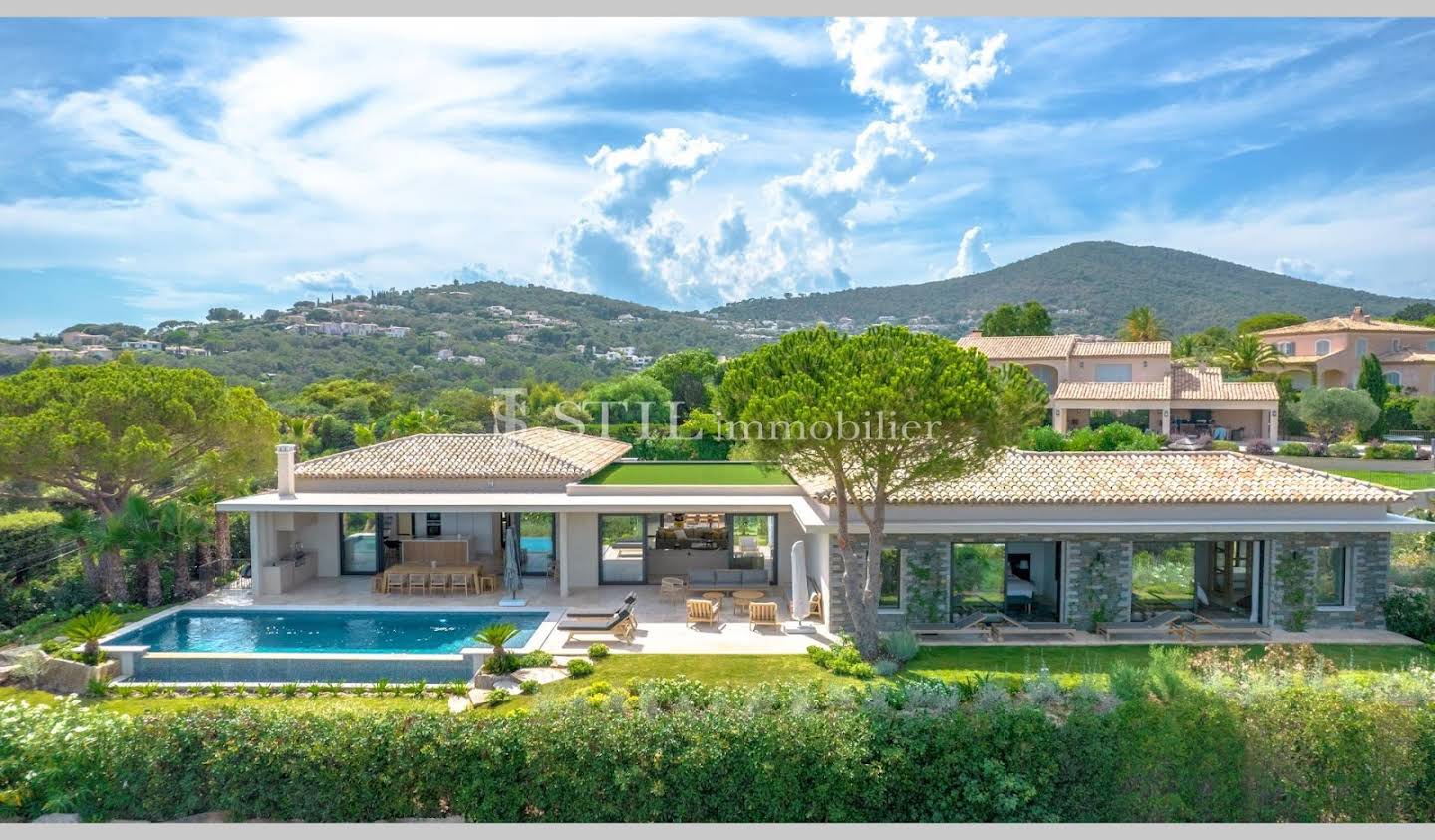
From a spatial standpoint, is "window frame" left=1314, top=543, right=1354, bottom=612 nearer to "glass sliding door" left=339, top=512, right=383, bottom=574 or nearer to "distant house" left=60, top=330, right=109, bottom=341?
"glass sliding door" left=339, top=512, right=383, bottom=574

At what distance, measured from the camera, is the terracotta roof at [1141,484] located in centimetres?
1753

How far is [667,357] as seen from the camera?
243ft

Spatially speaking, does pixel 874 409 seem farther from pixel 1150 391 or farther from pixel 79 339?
pixel 79 339

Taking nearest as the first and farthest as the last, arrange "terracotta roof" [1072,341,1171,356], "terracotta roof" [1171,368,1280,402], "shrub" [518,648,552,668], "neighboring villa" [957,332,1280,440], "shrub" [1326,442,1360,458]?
"shrub" [518,648,552,668] → "shrub" [1326,442,1360,458] → "terracotta roof" [1171,368,1280,402] → "neighboring villa" [957,332,1280,440] → "terracotta roof" [1072,341,1171,356]

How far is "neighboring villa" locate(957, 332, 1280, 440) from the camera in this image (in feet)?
169

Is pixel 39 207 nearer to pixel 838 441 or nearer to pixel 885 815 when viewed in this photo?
pixel 838 441

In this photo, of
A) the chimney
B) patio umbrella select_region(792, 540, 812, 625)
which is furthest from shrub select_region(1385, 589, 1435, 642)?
the chimney

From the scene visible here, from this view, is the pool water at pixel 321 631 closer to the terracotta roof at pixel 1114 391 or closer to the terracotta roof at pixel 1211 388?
the terracotta roof at pixel 1114 391

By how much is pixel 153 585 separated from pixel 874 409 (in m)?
17.6

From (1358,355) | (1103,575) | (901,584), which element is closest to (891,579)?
(901,584)

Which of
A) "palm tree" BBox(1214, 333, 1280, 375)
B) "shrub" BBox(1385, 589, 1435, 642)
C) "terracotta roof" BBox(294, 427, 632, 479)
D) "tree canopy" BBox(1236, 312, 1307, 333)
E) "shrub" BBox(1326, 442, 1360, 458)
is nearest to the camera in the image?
"shrub" BBox(1385, 589, 1435, 642)

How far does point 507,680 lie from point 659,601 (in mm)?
6077

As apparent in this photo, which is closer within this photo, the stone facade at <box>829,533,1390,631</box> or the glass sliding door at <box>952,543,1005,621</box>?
the stone facade at <box>829,533,1390,631</box>

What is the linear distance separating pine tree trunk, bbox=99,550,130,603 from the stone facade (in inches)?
657
